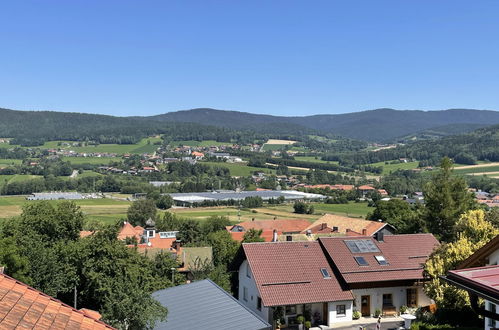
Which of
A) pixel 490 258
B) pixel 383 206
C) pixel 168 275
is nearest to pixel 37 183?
pixel 383 206

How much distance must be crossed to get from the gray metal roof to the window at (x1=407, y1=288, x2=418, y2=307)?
13.6m

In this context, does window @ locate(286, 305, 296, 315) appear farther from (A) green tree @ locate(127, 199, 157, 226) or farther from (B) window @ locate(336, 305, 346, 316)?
(A) green tree @ locate(127, 199, 157, 226)

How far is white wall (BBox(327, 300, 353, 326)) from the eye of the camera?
1061 inches

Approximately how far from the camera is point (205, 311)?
18.5 m

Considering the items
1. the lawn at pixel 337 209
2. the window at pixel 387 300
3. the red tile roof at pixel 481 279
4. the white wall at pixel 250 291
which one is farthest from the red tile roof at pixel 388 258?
the lawn at pixel 337 209

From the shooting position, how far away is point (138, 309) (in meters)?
16.7

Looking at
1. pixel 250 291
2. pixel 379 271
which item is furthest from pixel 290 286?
pixel 379 271

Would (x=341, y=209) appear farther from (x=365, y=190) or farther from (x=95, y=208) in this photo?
(x=95, y=208)

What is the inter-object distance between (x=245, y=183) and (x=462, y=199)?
5101 inches

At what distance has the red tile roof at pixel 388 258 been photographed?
2830 cm

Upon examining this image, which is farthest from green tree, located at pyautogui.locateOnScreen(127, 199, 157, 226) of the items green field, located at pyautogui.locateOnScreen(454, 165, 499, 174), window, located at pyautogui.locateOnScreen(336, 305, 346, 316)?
green field, located at pyautogui.locateOnScreen(454, 165, 499, 174)

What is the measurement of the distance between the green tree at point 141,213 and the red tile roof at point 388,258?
55.7 meters

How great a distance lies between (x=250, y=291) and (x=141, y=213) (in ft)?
188

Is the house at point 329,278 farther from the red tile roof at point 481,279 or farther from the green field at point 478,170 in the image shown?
the green field at point 478,170
